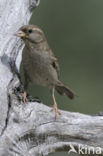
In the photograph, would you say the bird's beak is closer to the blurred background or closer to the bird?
the bird

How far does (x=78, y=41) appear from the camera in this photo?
12.6 metres

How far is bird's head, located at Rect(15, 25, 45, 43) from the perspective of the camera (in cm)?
682

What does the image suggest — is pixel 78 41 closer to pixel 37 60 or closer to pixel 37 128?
pixel 37 60

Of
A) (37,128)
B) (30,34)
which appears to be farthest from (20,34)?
(37,128)

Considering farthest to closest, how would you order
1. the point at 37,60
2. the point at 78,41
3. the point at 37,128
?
1. the point at 78,41
2. the point at 37,60
3. the point at 37,128

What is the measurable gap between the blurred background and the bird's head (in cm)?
501

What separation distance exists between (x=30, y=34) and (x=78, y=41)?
560 cm

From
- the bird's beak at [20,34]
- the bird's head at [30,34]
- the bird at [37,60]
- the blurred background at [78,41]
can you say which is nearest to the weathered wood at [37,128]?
the bird's beak at [20,34]

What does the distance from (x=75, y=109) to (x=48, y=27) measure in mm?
1740

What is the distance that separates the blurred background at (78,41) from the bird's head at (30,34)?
16.4 ft

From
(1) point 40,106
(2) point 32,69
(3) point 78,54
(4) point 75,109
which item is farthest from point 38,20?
(1) point 40,106

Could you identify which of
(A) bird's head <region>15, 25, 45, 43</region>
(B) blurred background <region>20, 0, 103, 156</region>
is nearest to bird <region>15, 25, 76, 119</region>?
(A) bird's head <region>15, 25, 45, 43</region>

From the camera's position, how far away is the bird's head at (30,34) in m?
6.82

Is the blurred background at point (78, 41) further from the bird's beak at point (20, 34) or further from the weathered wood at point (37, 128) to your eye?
the weathered wood at point (37, 128)
